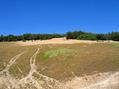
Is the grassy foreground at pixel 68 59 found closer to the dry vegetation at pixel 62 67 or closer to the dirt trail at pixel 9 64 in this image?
the dry vegetation at pixel 62 67

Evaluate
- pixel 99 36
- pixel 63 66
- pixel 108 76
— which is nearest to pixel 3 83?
pixel 63 66

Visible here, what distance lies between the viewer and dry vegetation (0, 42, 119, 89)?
3003cm

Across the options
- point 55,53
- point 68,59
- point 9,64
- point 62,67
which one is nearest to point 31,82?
point 62,67

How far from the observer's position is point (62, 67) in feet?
117

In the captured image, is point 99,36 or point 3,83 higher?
point 99,36

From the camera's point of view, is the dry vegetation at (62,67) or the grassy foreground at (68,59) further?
the grassy foreground at (68,59)

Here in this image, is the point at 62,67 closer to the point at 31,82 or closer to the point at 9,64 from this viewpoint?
the point at 31,82

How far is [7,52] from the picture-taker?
4703 centimetres

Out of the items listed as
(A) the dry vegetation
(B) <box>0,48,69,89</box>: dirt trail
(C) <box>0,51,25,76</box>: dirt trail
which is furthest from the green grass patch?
(B) <box>0,48,69,89</box>: dirt trail

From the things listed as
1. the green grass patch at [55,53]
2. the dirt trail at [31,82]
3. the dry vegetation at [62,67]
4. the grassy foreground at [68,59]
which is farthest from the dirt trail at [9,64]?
the green grass patch at [55,53]

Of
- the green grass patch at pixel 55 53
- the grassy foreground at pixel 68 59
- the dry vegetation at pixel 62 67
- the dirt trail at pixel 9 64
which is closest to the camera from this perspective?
the dry vegetation at pixel 62 67

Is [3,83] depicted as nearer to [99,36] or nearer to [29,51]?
[29,51]

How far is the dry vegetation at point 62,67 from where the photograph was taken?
30031mm

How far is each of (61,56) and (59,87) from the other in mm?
11240
